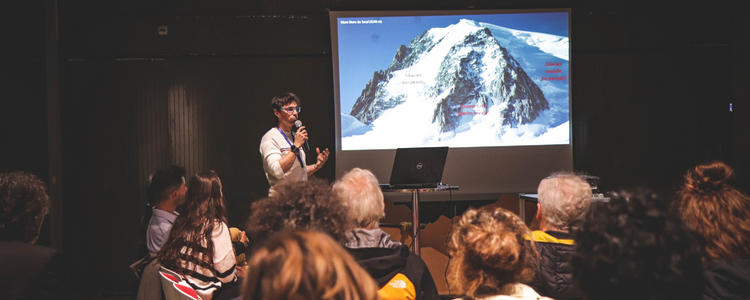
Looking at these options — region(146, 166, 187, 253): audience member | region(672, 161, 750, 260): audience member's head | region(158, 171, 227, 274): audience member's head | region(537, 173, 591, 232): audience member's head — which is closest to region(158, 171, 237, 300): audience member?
region(158, 171, 227, 274): audience member's head

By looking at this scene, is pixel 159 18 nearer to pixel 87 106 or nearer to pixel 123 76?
pixel 123 76

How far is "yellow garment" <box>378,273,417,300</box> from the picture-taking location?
1615 mm

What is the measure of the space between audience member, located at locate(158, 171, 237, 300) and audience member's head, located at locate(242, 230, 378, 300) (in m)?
1.34

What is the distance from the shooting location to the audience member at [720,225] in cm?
160

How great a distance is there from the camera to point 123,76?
13.9ft

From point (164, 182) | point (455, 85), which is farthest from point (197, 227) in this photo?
point (455, 85)

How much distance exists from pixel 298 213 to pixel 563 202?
1.18m

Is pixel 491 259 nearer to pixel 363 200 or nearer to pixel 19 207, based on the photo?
pixel 363 200

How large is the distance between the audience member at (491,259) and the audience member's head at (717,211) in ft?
2.49

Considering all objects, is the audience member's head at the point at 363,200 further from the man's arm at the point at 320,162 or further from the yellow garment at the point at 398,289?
the man's arm at the point at 320,162

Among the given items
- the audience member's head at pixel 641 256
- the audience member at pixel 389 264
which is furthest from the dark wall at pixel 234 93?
the audience member's head at pixel 641 256

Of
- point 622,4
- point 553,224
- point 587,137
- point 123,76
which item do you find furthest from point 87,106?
point 622,4

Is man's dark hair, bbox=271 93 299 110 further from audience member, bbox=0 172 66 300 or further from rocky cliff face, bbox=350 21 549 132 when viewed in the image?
audience member, bbox=0 172 66 300

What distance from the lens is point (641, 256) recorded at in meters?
0.92
